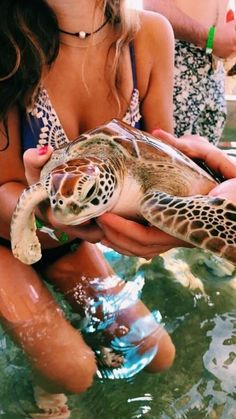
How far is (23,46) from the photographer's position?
0.97 meters

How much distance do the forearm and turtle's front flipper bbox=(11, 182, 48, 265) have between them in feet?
2.42

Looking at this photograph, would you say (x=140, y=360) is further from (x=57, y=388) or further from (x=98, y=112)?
(x=98, y=112)

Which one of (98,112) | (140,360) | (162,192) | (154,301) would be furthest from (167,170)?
(154,301)

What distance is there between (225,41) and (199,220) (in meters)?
0.86

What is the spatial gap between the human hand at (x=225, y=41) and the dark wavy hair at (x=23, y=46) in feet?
1.70

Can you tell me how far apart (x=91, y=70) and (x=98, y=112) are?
9 cm

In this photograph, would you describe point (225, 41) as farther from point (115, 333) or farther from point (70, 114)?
point (115, 333)

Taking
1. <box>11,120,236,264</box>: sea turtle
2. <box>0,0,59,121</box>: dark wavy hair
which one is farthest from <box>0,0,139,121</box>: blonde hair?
<box>11,120,236,264</box>: sea turtle

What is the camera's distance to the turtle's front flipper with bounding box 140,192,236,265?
64 centimetres

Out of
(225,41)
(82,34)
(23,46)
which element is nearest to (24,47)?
(23,46)

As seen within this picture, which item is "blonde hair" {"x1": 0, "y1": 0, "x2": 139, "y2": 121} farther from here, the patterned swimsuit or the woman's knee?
the woman's knee

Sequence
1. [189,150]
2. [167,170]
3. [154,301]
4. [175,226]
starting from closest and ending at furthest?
1. [175,226]
2. [167,170]
3. [189,150]
4. [154,301]

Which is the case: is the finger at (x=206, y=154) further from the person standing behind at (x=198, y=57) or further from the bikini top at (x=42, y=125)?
the person standing behind at (x=198, y=57)

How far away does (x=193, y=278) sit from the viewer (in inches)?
56.7
